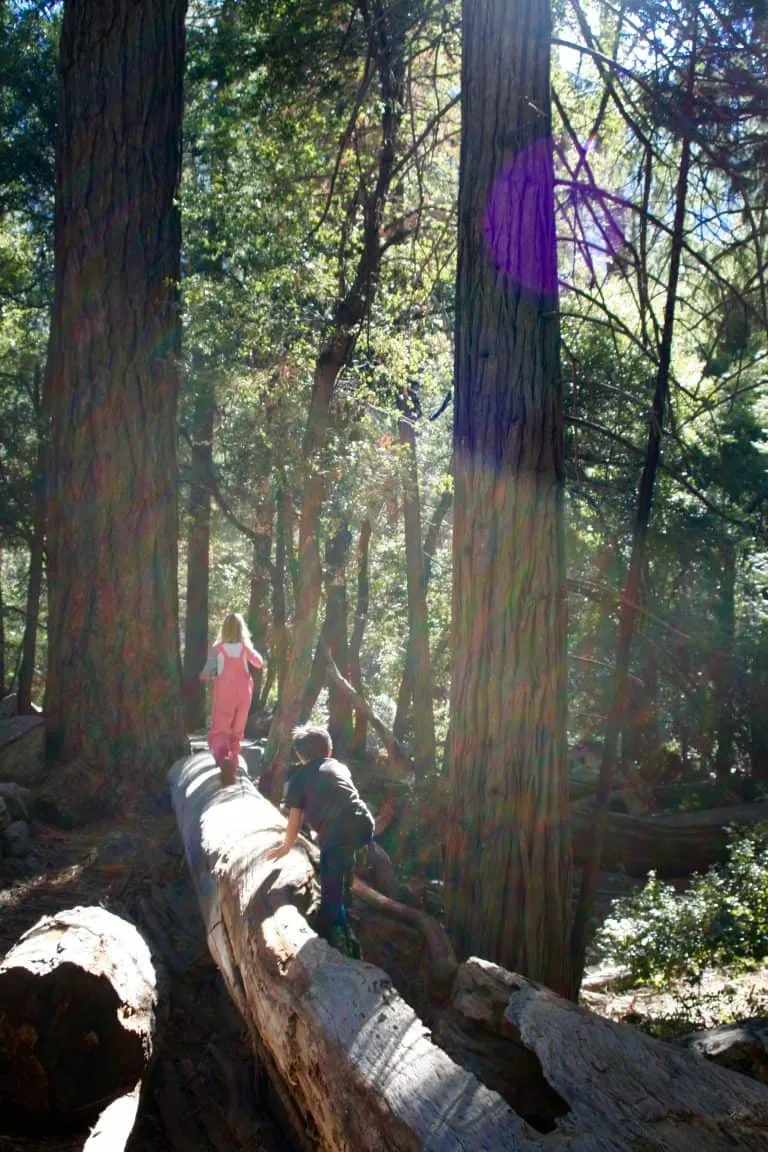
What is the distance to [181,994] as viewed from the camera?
7.07 metres

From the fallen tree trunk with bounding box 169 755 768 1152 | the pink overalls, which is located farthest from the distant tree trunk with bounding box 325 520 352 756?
the fallen tree trunk with bounding box 169 755 768 1152

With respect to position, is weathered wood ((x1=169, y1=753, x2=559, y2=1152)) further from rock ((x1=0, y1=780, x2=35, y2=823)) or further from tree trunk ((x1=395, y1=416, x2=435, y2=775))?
tree trunk ((x1=395, y1=416, x2=435, y2=775))

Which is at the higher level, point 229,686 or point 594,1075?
point 229,686

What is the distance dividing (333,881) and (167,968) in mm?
1385

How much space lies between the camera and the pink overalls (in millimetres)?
10695

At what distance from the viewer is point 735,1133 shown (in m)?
3.52

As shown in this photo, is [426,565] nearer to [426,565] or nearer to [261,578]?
[426,565]

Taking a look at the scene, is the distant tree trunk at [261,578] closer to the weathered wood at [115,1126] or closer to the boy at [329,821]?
the boy at [329,821]

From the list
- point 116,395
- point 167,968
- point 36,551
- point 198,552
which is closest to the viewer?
point 167,968

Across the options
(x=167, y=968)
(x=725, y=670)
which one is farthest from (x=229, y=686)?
(x=725, y=670)

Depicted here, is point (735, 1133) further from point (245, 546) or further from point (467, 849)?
point (245, 546)

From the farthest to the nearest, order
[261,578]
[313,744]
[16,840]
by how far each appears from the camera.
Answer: [261,578]
[16,840]
[313,744]

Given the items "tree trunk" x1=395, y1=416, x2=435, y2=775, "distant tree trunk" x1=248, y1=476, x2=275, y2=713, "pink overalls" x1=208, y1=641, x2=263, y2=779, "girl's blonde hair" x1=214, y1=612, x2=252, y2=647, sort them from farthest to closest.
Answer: "distant tree trunk" x1=248, y1=476, x2=275, y2=713 → "tree trunk" x1=395, y1=416, x2=435, y2=775 → "girl's blonde hair" x1=214, y1=612, x2=252, y2=647 → "pink overalls" x1=208, y1=641, x2=263, y2=779

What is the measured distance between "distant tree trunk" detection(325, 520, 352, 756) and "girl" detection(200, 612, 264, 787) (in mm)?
9001
